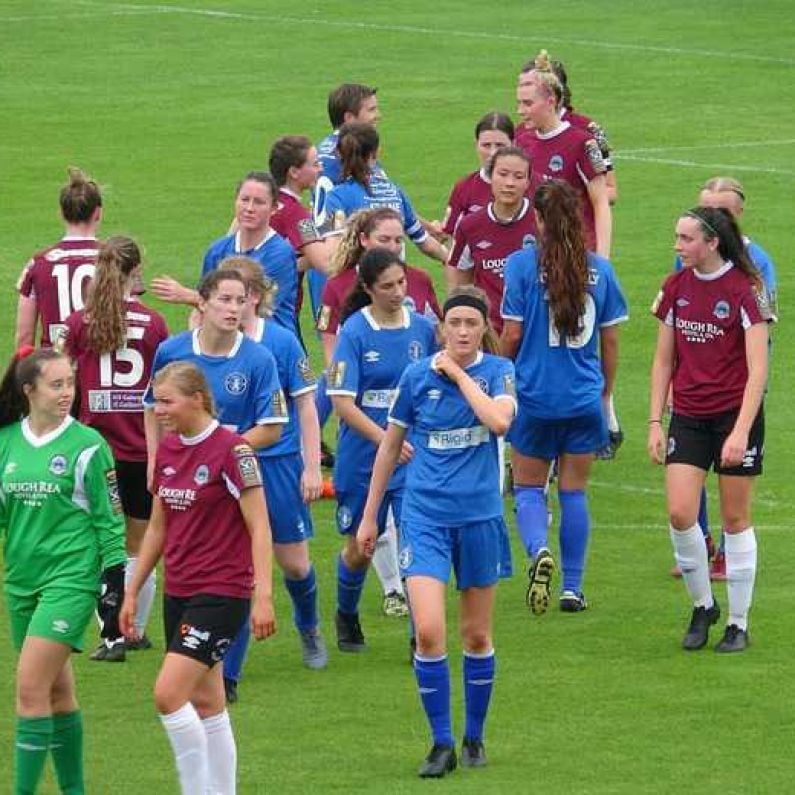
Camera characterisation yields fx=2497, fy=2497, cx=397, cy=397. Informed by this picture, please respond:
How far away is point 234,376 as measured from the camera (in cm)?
1120

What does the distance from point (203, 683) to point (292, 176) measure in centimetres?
546

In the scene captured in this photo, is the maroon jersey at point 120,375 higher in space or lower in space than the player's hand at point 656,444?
higher

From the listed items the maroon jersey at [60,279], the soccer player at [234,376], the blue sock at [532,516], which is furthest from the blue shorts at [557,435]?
the maroon jersey at [60,279]

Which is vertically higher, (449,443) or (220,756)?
(449,443)

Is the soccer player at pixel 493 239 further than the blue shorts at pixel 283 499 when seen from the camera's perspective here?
Yes

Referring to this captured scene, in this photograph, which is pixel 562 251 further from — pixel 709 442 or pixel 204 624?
pixel 204 624

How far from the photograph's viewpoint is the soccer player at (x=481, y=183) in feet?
50.1

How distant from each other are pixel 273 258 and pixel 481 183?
2.13 meters

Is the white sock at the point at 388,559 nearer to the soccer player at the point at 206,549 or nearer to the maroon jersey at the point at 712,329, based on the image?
the maroon jersey at the point at 712,329

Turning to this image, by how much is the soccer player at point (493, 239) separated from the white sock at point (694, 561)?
256 cm

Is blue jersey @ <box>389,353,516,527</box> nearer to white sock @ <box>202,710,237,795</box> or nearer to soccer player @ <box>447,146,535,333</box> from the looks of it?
white sock @ <box>202,710,237,795</box>

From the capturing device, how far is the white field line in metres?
33.7

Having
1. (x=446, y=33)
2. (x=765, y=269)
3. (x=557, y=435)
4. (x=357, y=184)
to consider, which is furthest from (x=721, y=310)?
(x=446, y=33)

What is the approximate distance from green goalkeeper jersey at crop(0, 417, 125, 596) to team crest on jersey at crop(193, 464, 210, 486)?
34cm
